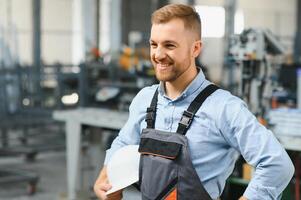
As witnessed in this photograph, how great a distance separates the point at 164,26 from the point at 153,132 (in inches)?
11.7

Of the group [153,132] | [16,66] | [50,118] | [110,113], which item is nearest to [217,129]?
[153,132]

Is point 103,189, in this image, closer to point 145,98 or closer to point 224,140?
point 145,98

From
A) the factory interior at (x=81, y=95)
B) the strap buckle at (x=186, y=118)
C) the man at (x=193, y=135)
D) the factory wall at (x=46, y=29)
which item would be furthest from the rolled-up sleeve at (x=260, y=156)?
the factory wall at (x=46, y=29)

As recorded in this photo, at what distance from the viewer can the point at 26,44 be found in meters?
10.5

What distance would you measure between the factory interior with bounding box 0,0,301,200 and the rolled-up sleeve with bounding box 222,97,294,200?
40 centimetres

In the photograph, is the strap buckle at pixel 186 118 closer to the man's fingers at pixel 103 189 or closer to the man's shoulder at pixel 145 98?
the man's shoulder at pixel 145 98

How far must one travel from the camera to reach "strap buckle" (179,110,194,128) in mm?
1441

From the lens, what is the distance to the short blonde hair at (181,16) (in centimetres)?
142

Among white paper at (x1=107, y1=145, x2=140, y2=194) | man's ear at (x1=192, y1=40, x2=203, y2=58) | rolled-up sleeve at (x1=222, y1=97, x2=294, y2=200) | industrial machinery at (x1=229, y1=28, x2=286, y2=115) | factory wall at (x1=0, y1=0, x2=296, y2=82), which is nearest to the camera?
rolled-up sleeve at (x1=222, y1=97, x2=294, y2=200)

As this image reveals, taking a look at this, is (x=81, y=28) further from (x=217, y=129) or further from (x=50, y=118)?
(x=217, y=129)

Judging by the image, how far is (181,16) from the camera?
56.1 inches

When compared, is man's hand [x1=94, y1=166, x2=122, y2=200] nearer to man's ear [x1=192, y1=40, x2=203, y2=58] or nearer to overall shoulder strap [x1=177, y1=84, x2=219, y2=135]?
overall shoulder strap [x1=177, y1=84, x2=219, y2=135]

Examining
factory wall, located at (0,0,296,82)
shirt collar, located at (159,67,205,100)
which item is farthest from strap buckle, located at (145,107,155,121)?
factory wall, located at (0,0,296,82)

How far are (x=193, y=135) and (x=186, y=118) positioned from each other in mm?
51
